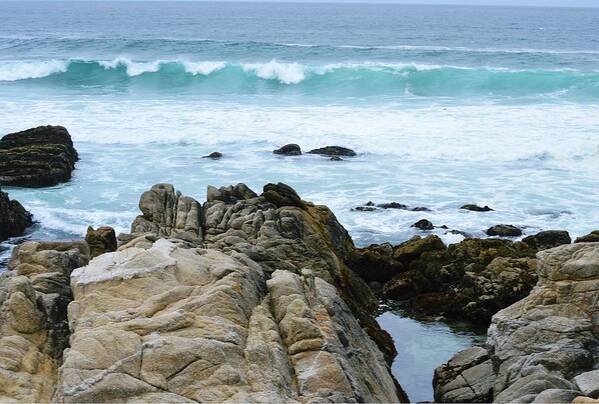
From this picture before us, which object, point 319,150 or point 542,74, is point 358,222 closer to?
point 319,150

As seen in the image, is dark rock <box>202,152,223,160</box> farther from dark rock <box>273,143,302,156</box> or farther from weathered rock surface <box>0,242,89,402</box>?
weathered rock surface <box>0,242,89,402</box>

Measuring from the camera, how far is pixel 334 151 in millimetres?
30422

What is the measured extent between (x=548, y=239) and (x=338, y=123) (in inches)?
745

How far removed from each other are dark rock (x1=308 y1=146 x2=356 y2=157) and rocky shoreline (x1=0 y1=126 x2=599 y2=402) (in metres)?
13.8

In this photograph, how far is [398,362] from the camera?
1389cm

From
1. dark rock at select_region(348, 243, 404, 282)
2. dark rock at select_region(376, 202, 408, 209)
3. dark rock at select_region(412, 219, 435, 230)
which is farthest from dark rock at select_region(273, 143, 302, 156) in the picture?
dark rock at select_region(348, 243, 404, 282)

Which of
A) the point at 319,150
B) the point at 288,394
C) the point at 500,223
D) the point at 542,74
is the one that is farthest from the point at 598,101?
the point at 288,394

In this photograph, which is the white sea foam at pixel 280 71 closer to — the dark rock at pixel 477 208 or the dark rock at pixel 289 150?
the dark rock at pixel 289 150

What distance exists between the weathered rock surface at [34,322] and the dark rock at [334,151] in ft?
62.8

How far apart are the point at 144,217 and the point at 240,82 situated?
3709cm

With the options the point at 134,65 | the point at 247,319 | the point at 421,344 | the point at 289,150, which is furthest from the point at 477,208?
the point at 134,65

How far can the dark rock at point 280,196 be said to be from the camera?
677 inches

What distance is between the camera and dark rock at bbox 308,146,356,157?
3031 cm

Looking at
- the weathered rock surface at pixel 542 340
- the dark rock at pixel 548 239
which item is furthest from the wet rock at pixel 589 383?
the dark rock at pixel 548 239
